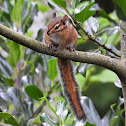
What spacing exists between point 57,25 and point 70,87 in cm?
38

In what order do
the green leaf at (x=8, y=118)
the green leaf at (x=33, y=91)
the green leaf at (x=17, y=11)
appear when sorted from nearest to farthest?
the green leaf at (x=8, y=118), the green leaf at (x=33, y=91), the green leaf at (x=17, y=11)

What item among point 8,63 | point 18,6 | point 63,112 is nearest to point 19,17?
point 18,6

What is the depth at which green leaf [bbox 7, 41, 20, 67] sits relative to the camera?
6.46 feet

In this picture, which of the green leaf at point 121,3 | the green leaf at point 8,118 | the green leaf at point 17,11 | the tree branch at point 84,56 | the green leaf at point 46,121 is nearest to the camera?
the green leaf at point 121,3

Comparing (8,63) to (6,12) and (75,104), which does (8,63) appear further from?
(75,104)

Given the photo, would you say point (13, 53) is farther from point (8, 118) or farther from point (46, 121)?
point (46, 121)

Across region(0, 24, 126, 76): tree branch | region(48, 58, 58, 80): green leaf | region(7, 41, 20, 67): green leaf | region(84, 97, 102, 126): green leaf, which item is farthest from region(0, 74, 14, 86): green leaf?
→ region(0, 24, 126, 76): tree branch

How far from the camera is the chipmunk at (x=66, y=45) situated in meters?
1.68

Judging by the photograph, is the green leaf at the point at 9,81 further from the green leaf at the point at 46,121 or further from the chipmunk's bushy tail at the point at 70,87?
the green leaf at the point at 46,121

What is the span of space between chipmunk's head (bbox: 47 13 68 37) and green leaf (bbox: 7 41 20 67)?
Answer: 1.09 feet

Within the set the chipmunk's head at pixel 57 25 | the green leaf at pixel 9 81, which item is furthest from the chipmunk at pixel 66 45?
the green leaf at pixel 9 81

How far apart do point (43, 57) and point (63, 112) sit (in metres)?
0.70

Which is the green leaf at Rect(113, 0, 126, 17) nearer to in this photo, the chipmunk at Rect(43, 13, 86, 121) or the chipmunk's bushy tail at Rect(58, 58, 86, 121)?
the chipmunk at Rect(43, 13, 86, 121)

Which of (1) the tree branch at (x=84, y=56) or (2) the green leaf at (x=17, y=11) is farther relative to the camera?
(2) the green leaf at (x=17, y=11)
